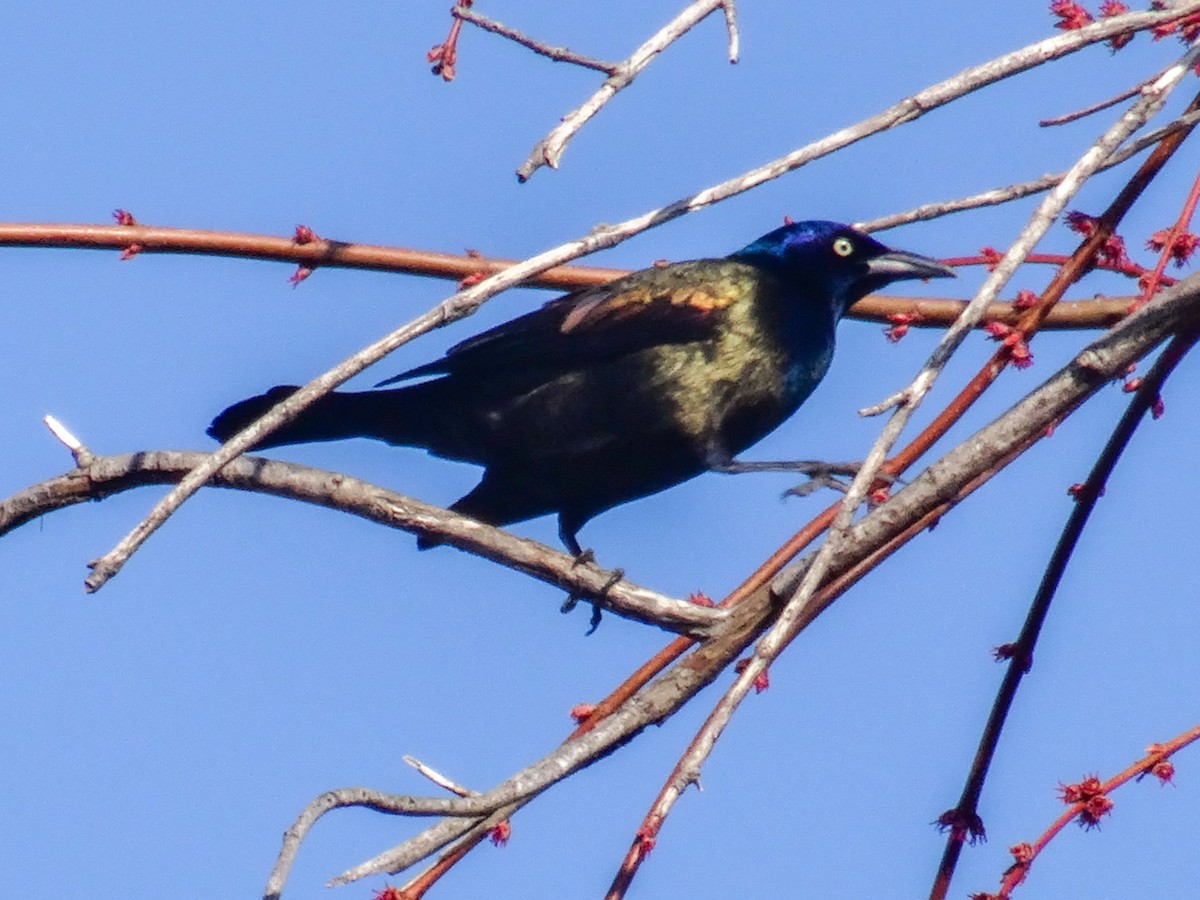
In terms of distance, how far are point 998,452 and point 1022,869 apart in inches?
28.3

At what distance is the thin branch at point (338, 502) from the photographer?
12.1 feet

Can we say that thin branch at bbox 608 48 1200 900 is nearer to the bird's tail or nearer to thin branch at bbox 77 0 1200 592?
thin branch at bbox 77 0 1200 592

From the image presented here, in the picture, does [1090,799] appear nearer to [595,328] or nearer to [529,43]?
[529,43]

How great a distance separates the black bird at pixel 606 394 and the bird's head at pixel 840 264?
0.20 meters

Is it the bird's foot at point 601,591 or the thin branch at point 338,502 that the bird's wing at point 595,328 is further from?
the thin branch at point 338,502

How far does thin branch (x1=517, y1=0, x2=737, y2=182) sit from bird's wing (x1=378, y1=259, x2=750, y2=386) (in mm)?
2371

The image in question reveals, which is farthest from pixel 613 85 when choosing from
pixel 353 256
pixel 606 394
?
pixel 606 394

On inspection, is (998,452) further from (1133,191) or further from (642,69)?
(642,69)

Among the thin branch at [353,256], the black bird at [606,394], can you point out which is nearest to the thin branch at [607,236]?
the thin branch at [353,256]

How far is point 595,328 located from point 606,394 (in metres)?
0.26

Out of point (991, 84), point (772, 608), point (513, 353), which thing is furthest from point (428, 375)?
point (991, 84)

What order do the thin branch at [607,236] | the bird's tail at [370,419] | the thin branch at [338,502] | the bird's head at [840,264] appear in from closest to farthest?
1. the thin branch at [607,236]
2. the thin branch at [338,502]
3. the bird's tail at [370,419]
4. the bird's head at [840,264]

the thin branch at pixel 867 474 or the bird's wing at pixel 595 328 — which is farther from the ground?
the bird's wing at pixel 595 328

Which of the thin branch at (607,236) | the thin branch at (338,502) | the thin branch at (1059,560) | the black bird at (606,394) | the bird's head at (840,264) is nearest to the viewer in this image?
the thin branch at (607,236)
